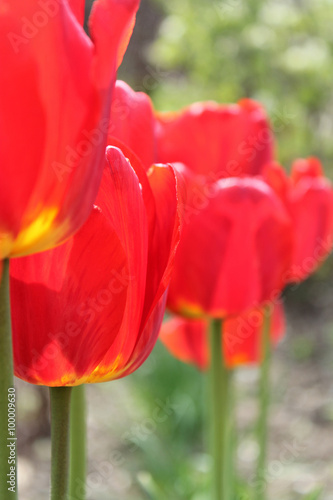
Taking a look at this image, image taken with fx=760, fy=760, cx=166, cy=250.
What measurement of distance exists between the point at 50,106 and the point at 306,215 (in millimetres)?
566

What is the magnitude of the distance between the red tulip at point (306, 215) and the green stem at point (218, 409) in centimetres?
14

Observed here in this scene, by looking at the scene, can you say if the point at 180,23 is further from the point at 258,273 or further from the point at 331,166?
the point at 258,273

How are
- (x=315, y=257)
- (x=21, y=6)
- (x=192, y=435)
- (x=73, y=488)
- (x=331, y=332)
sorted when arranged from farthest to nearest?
(x=331, y=332) < (x=192, y=435) < (x=315, y=257) < (x=73, y=488) < (x=21, y=6)

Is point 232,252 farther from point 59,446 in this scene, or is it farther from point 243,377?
point 243,377

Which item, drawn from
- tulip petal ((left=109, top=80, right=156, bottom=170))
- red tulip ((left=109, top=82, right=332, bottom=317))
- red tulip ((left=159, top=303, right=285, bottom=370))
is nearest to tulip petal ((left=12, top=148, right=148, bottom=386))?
tulip petal ((left=109, top=80, right=156, bottom=170))

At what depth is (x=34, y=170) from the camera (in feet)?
0.94

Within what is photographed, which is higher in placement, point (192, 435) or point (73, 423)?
point (73, 423)

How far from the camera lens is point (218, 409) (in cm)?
70

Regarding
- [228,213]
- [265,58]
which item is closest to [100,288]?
[228,213]

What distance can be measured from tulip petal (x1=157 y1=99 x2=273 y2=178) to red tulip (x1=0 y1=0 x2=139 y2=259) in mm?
416

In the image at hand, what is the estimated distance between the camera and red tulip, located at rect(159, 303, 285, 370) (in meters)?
1.01

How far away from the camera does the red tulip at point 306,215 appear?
787 millimetres

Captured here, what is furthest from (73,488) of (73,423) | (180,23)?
(180,23)

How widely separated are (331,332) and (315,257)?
3.50 meters
